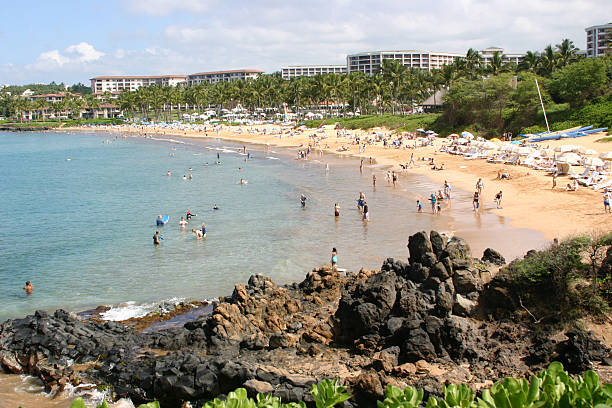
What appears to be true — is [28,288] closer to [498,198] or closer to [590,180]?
[498,198]

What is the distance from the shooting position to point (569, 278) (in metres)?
14.9

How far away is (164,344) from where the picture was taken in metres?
16.5

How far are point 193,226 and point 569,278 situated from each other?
79.1ft

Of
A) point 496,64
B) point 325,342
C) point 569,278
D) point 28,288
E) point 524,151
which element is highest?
point 496,64

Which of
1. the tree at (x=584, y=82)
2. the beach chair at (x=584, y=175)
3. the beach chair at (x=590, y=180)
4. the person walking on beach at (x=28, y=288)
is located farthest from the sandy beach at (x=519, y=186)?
the person walking on beach at (x=28, y=288)

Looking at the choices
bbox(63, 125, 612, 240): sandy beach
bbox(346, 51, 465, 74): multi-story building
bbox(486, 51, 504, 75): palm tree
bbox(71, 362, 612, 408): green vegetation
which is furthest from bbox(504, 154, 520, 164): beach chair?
bbox(346, 51, 465, 74): multi-story building

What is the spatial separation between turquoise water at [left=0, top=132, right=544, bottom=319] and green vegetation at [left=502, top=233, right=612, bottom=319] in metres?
8.95

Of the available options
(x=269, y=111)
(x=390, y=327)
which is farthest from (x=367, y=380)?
(x=269, y=111)

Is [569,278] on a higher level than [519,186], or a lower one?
lower

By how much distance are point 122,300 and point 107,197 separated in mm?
27574

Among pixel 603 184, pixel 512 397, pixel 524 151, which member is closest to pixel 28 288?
pixel 512 397

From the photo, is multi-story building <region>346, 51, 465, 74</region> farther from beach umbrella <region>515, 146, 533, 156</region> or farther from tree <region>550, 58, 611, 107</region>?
beach umbrella <region>515, 146, 533, 156</region>

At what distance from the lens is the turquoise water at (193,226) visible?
2392 centimetres

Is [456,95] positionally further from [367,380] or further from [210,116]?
[210,116]
